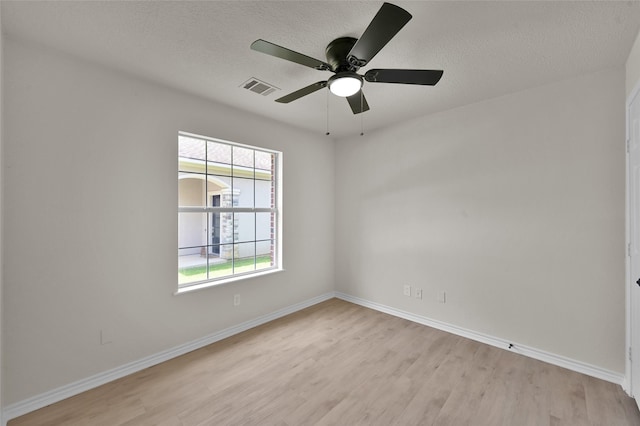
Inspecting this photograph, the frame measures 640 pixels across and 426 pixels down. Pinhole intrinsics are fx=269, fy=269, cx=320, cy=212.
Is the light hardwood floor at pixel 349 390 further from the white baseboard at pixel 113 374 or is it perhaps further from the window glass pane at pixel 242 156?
the window glass pane at pixel 242 156

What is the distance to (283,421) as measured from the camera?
5.91 feet

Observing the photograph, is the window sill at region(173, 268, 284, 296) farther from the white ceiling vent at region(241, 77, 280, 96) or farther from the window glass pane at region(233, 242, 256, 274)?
the white ceiling vent at region(241, 77, 280, 96)

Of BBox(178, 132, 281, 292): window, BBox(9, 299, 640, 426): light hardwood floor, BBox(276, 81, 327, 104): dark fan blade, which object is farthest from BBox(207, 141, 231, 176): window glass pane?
BBox(9, 299, 640, 426): light hardwood floor

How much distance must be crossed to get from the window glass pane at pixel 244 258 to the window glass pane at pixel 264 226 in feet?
0.56

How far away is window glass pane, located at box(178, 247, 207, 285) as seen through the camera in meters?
2.82

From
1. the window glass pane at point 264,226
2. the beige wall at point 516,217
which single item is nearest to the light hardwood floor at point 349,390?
the beige wall at point 516,217

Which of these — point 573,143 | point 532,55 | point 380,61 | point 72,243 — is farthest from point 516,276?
point 72,243

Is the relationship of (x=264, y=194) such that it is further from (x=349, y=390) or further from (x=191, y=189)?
(x=349, y=390)

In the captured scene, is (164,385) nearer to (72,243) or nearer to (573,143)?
(72,243)

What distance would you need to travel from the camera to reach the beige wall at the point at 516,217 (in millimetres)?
2260

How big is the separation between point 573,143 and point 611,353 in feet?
5.88

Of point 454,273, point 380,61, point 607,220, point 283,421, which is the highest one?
point 380,61

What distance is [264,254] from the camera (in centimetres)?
358

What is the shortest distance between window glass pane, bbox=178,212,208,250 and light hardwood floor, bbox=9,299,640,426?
3.55 ft
